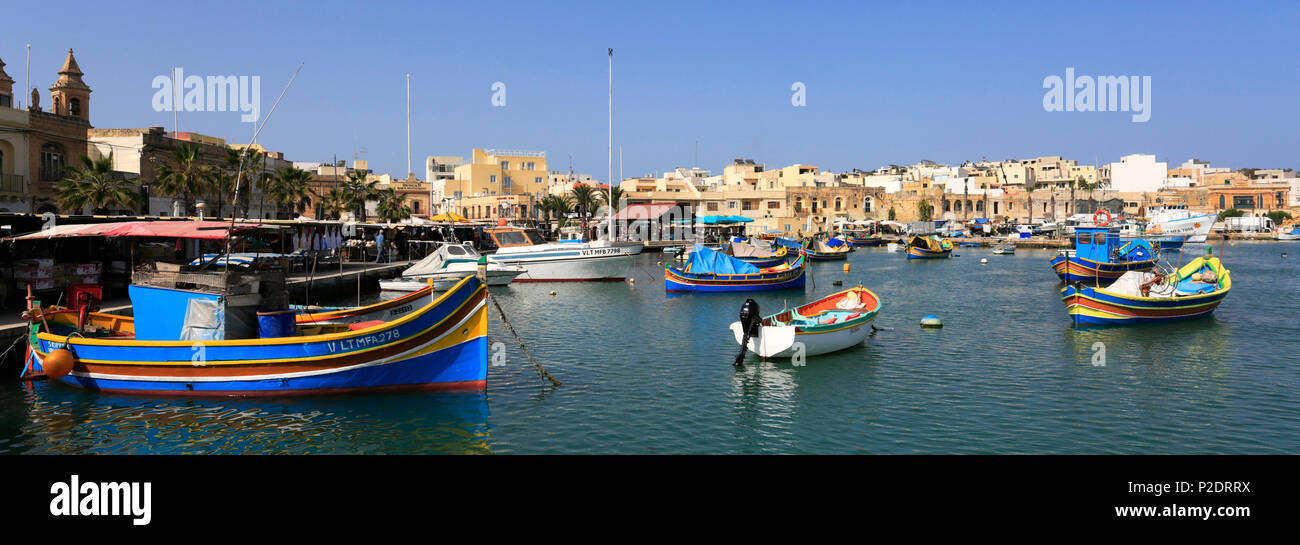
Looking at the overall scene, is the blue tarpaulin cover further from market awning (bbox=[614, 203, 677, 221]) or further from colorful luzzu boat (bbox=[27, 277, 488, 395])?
market awning (bbox=[614, 203, 677, 221])

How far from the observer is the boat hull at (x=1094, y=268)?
1800 inches

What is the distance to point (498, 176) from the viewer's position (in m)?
99.3

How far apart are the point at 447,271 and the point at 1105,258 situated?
36626mm

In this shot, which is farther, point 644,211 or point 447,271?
point 644,211

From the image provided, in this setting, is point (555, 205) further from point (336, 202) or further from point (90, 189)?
point (90, 189)

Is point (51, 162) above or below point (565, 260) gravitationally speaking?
above

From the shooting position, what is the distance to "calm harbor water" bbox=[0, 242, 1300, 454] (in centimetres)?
1473

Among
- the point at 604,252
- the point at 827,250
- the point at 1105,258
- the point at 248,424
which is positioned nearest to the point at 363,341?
the point at 248,424

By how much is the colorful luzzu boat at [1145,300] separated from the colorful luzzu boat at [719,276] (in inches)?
561

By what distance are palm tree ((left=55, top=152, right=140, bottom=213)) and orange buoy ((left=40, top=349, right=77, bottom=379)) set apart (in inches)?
746

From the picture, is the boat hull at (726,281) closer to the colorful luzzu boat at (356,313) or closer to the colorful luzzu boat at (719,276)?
the colorful luzzu boat at (719,276)

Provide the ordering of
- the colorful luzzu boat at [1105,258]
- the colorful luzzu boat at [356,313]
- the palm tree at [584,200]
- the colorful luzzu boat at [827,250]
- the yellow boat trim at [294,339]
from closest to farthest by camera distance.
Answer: the yellow boat trim at [294,339]
the colorful luzzu boat at [356,313]
the colorful luzzu boat at [1105,258]
the colorful luzzu boat at [827,250]
the palm tree at [584,200]

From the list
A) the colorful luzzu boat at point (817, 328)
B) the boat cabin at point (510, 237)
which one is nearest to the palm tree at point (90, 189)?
the boat cabin at point (510, 237)

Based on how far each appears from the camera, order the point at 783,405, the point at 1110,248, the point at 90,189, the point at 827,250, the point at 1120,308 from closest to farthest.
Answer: the point at 783,405, the point at 1120,308, the point at 90,189, the point at 1110,248, the point at 827,250
